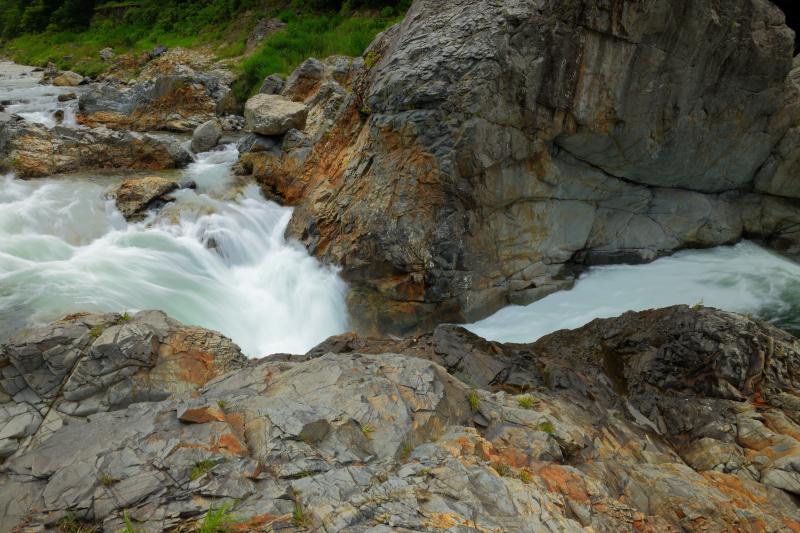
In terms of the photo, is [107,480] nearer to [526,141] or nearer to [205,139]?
[526,141]

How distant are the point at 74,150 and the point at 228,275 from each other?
745 centimetres

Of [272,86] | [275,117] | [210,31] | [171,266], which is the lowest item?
[171,266]

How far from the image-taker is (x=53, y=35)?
41.6 metres

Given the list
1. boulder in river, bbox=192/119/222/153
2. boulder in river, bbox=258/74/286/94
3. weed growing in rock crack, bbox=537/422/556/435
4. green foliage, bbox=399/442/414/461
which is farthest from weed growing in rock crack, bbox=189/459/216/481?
boulder in river, bbox=258/74/286/94

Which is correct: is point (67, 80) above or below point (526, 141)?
below

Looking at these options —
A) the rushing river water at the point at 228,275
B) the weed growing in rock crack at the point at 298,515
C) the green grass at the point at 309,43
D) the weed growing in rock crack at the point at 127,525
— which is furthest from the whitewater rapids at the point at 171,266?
the green grass at the point at 309,43

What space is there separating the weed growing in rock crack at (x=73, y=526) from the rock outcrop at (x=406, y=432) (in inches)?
0.9

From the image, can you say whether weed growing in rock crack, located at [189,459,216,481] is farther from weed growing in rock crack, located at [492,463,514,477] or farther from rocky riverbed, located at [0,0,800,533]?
weed growing in rock crack, located at [492,463,514,477]

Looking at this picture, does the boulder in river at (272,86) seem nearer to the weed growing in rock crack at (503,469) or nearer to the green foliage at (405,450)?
the green foliage at (405,450)

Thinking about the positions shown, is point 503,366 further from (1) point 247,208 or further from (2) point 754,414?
(1) point 247,208

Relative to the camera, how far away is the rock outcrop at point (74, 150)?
13.5m

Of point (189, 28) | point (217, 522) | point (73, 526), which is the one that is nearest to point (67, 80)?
point (189, 28)

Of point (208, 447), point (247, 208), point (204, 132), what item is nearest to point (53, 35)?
point (204, 132)

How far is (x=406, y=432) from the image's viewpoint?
4871mm
